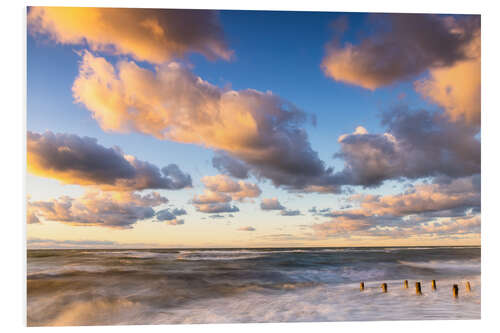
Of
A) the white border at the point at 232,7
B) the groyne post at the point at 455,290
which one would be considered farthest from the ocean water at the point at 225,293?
the white border at the point at 232,7

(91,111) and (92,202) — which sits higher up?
(91,111)

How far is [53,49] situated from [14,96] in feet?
2.96

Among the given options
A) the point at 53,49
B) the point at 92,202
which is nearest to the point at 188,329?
the point at 92,202

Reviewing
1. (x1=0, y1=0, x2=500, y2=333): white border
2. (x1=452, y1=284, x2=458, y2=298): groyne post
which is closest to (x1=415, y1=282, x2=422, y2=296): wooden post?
(x1=452, y1=284, x2=458, y2=298): groyne post

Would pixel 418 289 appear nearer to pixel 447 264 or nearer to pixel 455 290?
pixel 455 290

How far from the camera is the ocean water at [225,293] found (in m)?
4.54

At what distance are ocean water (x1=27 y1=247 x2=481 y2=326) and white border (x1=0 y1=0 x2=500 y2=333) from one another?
18 cm

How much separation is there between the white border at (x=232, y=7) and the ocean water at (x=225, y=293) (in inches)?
7.3

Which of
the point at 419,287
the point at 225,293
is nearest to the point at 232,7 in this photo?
the point at 225,293

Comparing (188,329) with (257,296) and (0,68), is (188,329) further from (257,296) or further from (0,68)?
(0,68)

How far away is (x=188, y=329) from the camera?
426 centimetres

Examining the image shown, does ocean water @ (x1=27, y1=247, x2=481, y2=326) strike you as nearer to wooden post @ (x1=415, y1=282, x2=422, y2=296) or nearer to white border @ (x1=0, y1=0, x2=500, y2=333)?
wooden post @ (x1=415, y1=282, x2=422, y2=296)

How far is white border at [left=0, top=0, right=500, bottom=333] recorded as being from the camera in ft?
13.4

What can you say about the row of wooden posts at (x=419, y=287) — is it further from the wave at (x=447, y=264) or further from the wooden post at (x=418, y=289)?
the wave at (x=447, y=264)
